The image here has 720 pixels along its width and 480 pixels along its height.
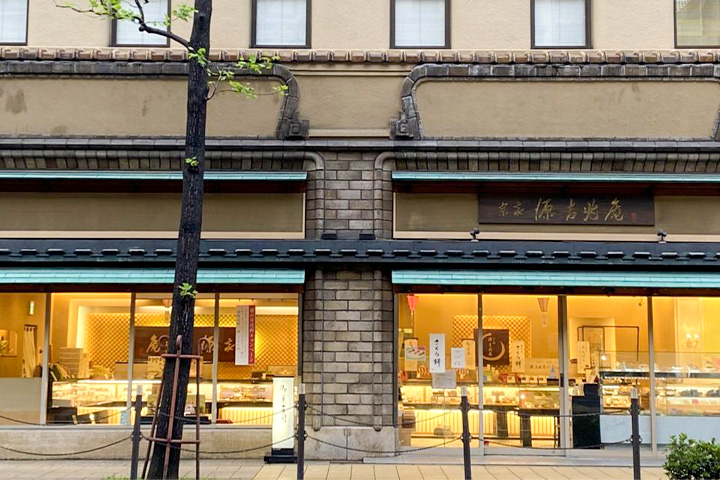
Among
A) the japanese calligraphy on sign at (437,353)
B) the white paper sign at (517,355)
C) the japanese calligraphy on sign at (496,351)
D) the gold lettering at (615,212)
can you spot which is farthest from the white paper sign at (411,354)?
the gold lettering at (615,212)

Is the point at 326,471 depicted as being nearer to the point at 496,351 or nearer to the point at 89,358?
the point at 496,351

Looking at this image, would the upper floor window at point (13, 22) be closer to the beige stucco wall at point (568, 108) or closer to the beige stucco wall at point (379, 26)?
the beige stucco wall at point (379, 26)

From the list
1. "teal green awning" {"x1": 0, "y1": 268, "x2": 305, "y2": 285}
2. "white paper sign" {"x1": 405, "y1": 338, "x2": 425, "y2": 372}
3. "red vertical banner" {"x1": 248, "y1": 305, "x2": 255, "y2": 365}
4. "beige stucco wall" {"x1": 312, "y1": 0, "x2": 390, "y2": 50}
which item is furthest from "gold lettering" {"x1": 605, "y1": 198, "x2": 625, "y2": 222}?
"red vertical banner" {"x1": 248, "y1": 305, "x2": 255, "y2": 365}

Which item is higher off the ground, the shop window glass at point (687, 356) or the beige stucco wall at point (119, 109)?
the beige stucco wall at point (119, 109)

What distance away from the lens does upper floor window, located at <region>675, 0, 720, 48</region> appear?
50.1ft

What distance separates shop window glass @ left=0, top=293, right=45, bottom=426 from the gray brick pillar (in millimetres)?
4913

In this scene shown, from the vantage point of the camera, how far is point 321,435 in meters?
14.1

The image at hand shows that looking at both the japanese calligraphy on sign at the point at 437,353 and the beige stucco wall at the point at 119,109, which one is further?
the beige stucco wall at the point at 119,109

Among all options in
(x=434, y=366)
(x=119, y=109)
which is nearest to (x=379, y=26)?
(x=119, y=109)

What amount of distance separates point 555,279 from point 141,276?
24.0 feet

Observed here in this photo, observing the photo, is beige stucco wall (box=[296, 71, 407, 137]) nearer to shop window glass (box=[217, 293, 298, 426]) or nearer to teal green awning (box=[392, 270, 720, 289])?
teal green awning (box=[392, 270, 720, 289])

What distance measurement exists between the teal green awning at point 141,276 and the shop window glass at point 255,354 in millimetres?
639

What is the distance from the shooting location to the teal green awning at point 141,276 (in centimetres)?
1416

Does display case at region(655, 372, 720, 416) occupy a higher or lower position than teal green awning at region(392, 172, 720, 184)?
lower
